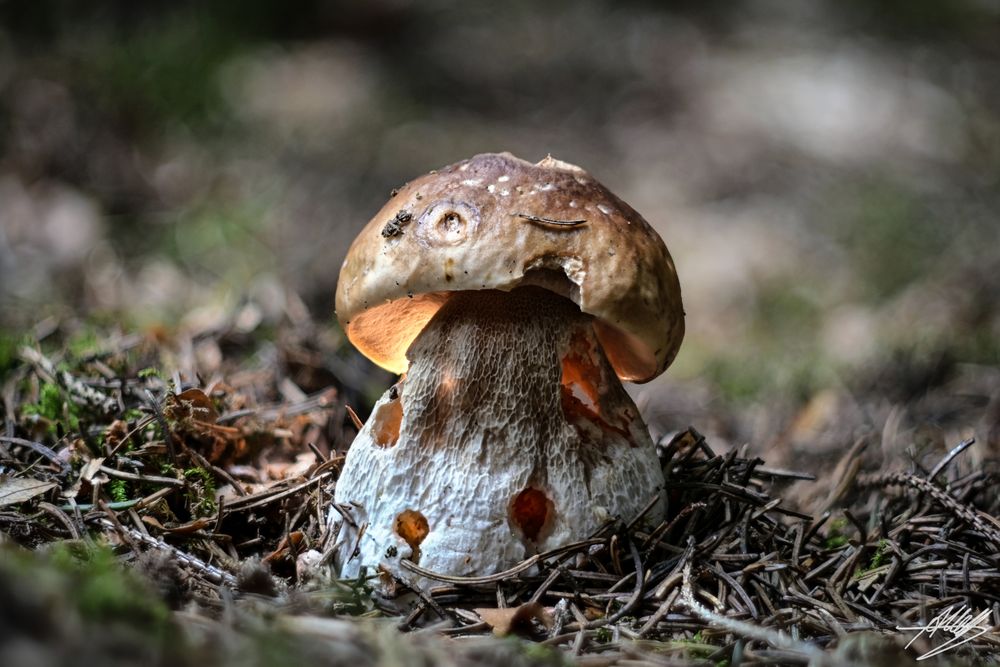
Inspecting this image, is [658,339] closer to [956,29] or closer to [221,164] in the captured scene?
[221,164]

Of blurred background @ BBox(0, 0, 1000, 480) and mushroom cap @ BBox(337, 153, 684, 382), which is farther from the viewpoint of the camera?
blurred background @ BBox(0, 0, 1000, 480)

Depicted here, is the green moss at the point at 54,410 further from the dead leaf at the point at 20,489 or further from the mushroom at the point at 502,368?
the mushroom at the point at 502,368

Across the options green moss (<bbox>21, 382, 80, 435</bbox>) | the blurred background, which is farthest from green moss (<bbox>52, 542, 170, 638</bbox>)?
the blurred background

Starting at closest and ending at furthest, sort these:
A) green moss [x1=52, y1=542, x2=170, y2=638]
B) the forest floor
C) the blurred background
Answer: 1. green moss [x1=52, y1=542, x2=170, y2=638]
2. the forest floor
3. the blurred background

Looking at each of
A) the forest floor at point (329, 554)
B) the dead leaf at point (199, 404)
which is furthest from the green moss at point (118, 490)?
the dead leaf at point (199, 404)

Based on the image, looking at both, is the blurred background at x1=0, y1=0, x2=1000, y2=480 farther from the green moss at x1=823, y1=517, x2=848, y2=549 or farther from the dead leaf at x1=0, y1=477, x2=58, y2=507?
the dead leaf at x1=0, y1=477, x2=58, y2=507
